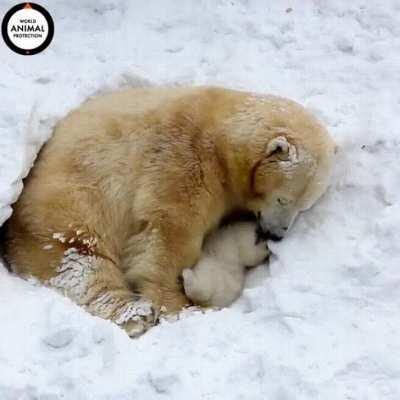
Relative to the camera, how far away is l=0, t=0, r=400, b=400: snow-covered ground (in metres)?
4.71

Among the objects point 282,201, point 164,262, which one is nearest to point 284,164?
point 282,201

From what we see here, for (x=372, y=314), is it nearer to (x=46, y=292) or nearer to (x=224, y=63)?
(x=46, y=292)

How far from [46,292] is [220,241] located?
1379 millimetres

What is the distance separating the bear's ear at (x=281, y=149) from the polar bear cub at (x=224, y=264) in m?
0.60

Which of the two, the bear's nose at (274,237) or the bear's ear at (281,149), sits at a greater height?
the bear's ear at (281,149)

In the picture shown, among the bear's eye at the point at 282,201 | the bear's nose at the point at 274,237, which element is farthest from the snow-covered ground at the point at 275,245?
the bear's eye at the point at 282,201

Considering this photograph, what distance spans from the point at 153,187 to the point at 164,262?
0.52 metres

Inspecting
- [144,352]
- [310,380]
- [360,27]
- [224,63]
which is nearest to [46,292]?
[144,352]

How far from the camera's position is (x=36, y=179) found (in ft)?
19.5

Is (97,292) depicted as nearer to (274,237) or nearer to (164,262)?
(164,262)

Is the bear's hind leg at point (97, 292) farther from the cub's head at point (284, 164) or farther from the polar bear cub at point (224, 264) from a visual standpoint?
the cub's head at point (284, 164)

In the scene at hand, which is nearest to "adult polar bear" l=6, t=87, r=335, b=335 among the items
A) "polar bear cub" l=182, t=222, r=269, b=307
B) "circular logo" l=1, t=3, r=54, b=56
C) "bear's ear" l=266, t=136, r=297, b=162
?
"bear's ear" l=266, t=136, r=297, b=162

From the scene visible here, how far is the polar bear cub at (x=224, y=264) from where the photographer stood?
580 centimetres

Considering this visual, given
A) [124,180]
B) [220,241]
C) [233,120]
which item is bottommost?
[220,241]
